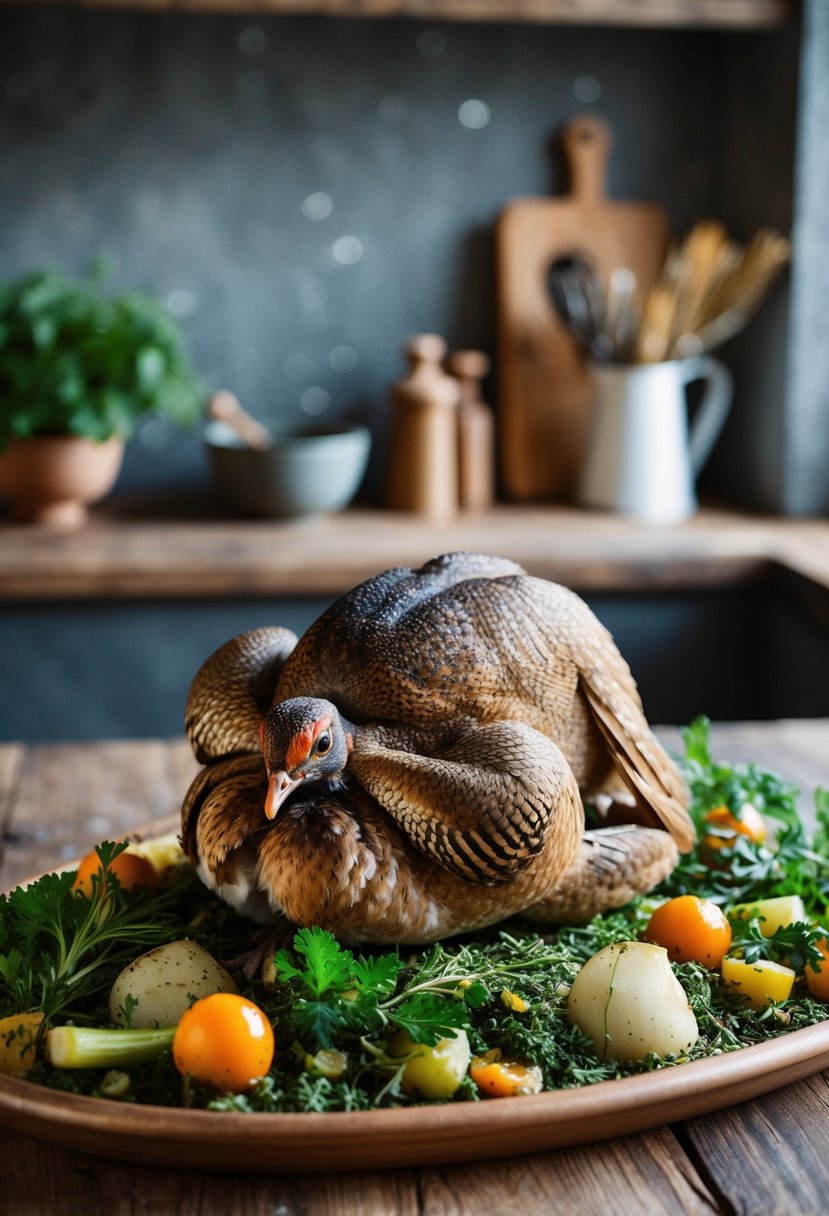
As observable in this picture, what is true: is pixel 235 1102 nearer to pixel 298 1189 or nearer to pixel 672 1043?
pixel 298 1189

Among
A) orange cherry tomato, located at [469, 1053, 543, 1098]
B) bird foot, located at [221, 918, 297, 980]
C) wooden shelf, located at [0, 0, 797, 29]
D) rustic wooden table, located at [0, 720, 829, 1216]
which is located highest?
wooden shelf, located at [0, 0, 797, 29]

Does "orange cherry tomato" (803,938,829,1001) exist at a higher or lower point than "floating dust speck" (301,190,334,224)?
lower

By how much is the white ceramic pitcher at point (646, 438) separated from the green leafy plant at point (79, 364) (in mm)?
738

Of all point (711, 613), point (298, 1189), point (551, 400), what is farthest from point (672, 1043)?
point (551, 400)

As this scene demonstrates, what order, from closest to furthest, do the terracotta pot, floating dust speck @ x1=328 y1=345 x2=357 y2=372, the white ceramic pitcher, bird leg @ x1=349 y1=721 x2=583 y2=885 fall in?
bird leg @ x1=349 y1=721 x2=583 y2=885
the terracotta pot
the white ceramic pitcher
floating dust speck @ x1=328 y1=345 x2=357 y2=372

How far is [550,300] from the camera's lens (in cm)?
247

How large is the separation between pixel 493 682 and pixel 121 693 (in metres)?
1.46

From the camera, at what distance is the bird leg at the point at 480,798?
73 cm

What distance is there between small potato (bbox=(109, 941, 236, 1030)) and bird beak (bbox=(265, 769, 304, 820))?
Result: 9cm

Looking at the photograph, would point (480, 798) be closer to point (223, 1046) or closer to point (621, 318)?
point (223, 1046)

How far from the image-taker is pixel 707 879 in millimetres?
963

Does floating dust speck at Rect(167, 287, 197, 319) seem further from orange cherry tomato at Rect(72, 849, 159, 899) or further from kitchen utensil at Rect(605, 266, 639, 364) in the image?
orange cherry tomato at Rect(72, 849, 159, 899)

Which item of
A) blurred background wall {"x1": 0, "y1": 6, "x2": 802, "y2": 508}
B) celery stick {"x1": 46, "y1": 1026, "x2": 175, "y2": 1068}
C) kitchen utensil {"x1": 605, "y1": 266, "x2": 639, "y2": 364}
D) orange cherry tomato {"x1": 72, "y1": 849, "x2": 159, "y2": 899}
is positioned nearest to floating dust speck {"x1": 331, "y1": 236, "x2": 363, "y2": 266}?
blurred background wall {"x1": 0, "y1": 6, "x2": 802, "y2": 508}

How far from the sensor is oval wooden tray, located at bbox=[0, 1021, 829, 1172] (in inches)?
24.8
